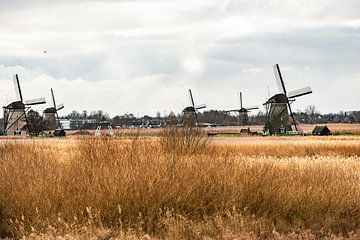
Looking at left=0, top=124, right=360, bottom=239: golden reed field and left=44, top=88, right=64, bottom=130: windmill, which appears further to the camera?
left=44, top=88, right=64, bottom=130: windmill

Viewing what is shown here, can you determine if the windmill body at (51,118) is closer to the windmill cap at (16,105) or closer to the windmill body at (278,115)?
the windmill cap at (16,105)

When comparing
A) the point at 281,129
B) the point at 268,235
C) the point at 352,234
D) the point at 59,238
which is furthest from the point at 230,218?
the point at 281,129

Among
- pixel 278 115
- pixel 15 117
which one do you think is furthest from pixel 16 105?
pixel 278 115

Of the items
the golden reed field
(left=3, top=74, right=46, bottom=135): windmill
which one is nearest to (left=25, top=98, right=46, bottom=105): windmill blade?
(left=3, top=74, right=46, bottom=135): windmill

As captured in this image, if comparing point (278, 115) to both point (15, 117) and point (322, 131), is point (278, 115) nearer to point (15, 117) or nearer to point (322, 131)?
point (322, 131)

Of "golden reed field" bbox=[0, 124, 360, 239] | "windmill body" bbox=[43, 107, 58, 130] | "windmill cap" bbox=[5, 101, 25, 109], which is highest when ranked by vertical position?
"windmill cap" bbox=[5, 101, 25, 109]

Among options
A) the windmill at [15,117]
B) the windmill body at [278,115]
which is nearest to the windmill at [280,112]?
the windmill body at [278,115]

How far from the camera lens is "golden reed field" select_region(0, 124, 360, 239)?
39.3 ft

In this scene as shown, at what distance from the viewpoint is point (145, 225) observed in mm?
12508

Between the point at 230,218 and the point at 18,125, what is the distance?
281 ft

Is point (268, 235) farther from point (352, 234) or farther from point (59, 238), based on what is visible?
point (59, 238)

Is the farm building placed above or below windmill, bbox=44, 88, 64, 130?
below

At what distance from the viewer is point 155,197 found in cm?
1297

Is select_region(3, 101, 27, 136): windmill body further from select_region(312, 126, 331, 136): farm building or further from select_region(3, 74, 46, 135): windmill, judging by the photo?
select_region(312, 126, 331, 136): farm building
